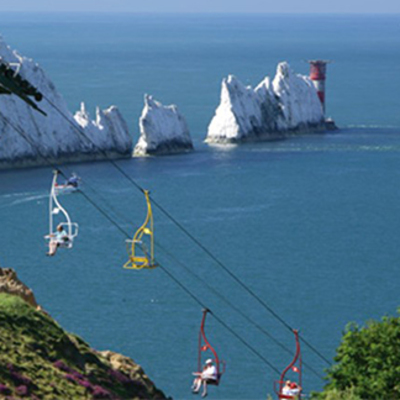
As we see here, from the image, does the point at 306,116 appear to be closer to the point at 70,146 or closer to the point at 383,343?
the point at 70,146

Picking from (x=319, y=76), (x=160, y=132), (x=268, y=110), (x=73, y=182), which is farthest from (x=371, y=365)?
(x=319, y=76)

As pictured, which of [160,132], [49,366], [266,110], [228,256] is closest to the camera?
[49,366]

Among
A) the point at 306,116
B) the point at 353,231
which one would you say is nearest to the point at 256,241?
the point at 353,231

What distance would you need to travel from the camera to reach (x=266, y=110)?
561 feet

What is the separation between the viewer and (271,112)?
172m

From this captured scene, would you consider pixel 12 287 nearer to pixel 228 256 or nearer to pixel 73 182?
pixel 73 182

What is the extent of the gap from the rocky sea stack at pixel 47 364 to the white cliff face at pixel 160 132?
326 feet

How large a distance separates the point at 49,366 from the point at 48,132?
327ft

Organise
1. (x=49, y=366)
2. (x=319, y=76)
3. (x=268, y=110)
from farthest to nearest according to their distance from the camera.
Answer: (x=319, y=76) < (x=268, y=110) < (x=49, y=366)

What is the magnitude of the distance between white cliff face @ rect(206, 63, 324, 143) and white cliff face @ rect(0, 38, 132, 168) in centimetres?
1891

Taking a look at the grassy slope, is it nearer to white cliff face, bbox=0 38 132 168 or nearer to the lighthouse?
white cliff face, bbox=0 38 132 168

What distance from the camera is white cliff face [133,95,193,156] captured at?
149 meters

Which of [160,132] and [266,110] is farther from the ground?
[160,132]

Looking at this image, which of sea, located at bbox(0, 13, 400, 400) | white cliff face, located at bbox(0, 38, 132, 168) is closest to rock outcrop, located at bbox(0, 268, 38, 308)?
sea, located at bbox(0, 13, 400, 400)
